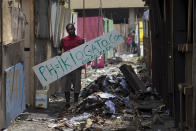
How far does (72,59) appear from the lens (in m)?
8.47

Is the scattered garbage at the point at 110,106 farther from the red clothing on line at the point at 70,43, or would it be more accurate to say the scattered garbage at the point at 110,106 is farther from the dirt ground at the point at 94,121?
the red clothing on line at the point at 70,43

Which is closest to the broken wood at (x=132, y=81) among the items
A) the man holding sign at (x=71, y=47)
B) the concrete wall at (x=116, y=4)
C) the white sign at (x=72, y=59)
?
the white sign at (x=72, y=59)

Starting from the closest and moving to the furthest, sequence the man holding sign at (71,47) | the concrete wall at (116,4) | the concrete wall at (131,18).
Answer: the man holding sign at (71,47), the concrete wall at (116,4), the concrete wall at (131,18)

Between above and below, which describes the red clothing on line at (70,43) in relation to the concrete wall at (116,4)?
below

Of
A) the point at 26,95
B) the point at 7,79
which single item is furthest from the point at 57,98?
the point at 7,79

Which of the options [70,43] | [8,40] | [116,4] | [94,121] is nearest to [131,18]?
[116,4]

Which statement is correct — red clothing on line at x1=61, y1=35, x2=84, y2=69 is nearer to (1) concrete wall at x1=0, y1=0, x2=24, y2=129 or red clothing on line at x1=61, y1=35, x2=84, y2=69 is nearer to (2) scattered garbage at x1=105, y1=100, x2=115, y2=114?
(2) scattered garbage at x1=105, y1=100, x2=115, y2=114

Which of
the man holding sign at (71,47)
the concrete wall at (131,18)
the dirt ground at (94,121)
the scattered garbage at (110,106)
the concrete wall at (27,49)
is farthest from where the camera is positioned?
the concrete wall at (131,18)

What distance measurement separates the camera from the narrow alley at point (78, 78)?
6.09 metres

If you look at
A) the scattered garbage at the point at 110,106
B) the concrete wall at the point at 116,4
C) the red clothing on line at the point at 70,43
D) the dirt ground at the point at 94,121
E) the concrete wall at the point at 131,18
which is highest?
the concrete wall at the point at 116,4

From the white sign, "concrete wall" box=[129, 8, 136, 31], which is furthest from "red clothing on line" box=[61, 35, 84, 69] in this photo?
"concrete wall" box=[129, 8, 136, 31]

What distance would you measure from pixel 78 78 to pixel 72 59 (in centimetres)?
52

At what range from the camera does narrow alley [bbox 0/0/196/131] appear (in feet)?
20.0

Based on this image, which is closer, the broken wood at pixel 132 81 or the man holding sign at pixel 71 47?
the man holding sign at pixel 71 47
